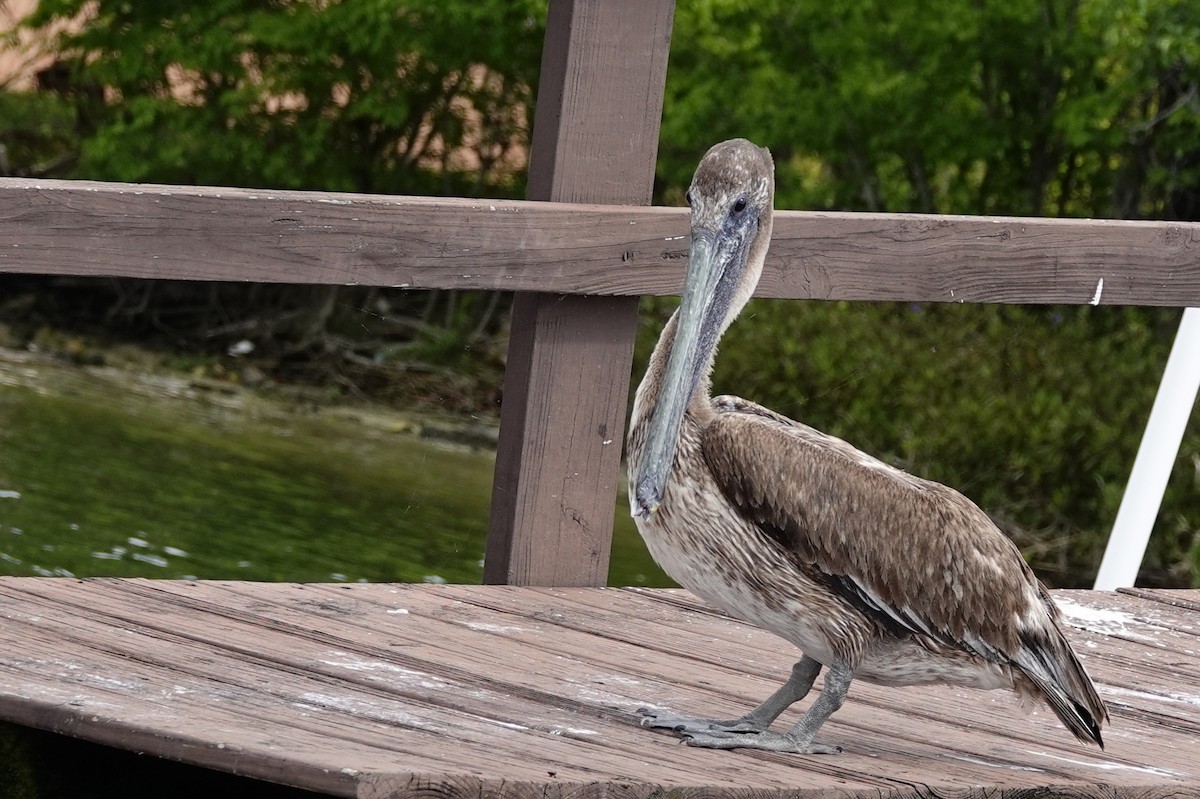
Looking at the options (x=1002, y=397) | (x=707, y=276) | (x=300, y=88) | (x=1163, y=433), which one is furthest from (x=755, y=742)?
(x=300, y=88)

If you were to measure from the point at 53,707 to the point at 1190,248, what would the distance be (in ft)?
8.14

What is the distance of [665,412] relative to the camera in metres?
2.52

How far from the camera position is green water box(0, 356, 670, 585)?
328 inches

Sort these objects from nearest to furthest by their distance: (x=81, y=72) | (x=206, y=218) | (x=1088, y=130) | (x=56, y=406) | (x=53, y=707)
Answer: (x=53, y=707) < (x=206, y=218) < (x=56, y=406) < (x=1088, y=130) < (x=81, y=72)

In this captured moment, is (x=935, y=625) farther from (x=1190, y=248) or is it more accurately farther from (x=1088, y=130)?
(x=1088, y=130)

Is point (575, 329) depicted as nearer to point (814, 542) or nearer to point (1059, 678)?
point (814, 542)

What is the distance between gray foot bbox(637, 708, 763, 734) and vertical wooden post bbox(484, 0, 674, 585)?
→ 2.79 ft

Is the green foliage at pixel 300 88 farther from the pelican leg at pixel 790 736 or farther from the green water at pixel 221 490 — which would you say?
the pelican leg at pixel 790 736

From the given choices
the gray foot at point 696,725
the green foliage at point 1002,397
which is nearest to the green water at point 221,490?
the green foliage at point 1002,397

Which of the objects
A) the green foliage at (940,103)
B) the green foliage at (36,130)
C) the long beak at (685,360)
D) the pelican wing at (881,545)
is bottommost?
the pelican wing at (881,545)

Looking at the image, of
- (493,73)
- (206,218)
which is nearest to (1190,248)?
(206,218)

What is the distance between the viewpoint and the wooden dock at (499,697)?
93.3 inches

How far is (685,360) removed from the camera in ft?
8.35

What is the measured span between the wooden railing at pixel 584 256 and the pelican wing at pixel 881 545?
777 millimetres
